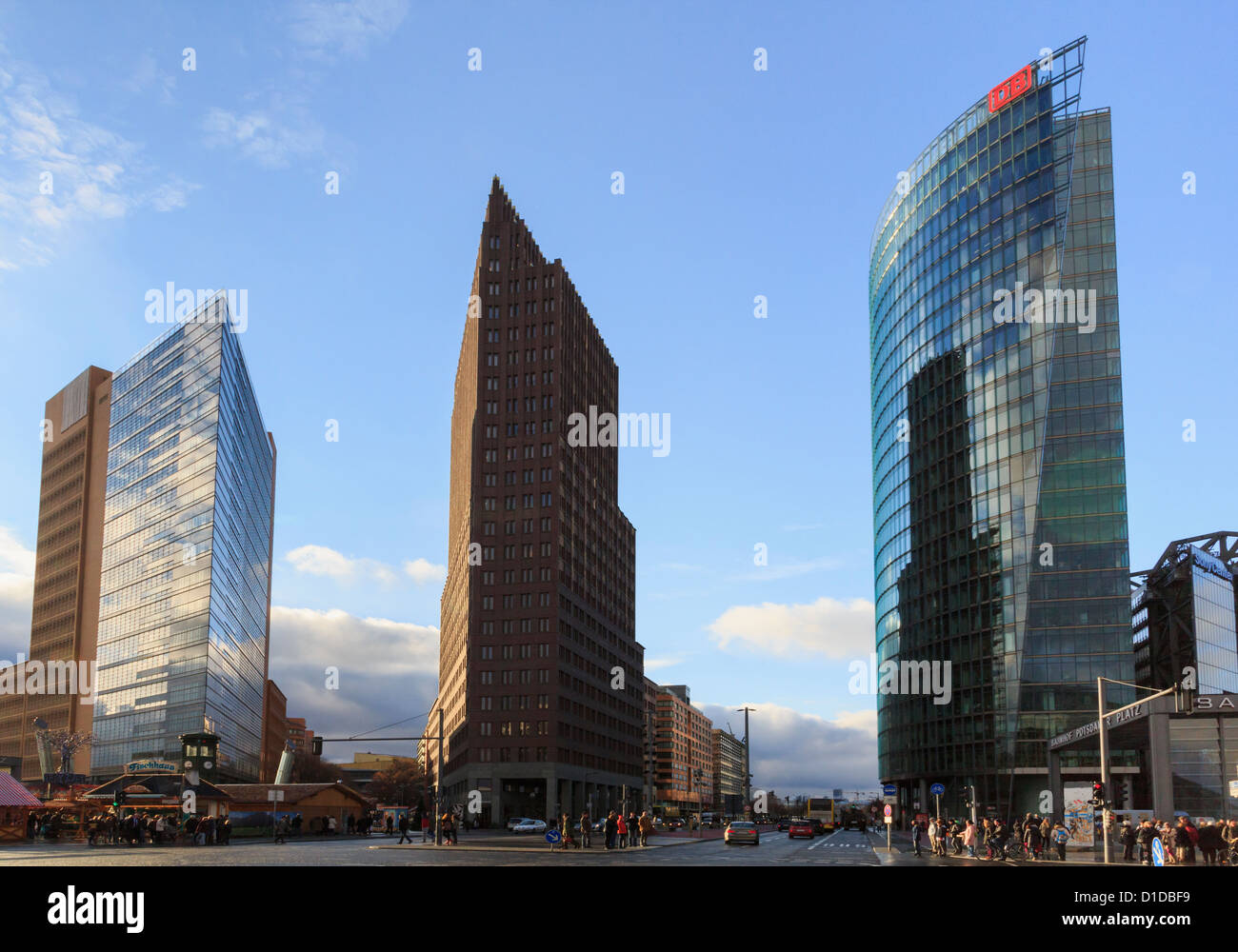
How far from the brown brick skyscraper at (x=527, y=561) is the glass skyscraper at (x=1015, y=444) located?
40.3 m

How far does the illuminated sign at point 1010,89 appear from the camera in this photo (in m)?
112

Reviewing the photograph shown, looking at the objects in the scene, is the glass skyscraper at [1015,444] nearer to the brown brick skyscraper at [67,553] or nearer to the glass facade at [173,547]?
the glass facade at [173,547]

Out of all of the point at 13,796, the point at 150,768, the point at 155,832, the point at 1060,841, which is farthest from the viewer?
the point at 150,768

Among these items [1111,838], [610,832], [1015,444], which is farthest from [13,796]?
[1015,444]

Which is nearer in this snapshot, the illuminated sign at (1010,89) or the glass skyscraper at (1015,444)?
the glass skyscraper at (1015,444)

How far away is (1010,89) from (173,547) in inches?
4293

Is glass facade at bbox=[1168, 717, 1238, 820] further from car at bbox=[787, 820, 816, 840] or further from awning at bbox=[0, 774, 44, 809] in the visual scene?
awning at bbox=[0, 774, 44, 809]

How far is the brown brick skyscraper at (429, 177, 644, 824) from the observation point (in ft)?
410

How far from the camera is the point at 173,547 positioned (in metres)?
138

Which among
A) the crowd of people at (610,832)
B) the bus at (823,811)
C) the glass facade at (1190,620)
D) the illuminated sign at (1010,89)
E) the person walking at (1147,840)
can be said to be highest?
the illuminated sign at (1010,89)

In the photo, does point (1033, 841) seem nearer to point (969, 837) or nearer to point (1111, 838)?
point (969, 837)

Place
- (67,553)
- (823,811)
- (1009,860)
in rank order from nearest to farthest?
1. (1009,860)
2. (823,811)
3. (67,553)

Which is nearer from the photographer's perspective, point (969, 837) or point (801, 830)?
point (969, 837)

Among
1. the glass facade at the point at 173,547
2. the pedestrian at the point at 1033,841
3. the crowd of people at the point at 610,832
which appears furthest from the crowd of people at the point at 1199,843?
the glass facade at the point at 173,547
